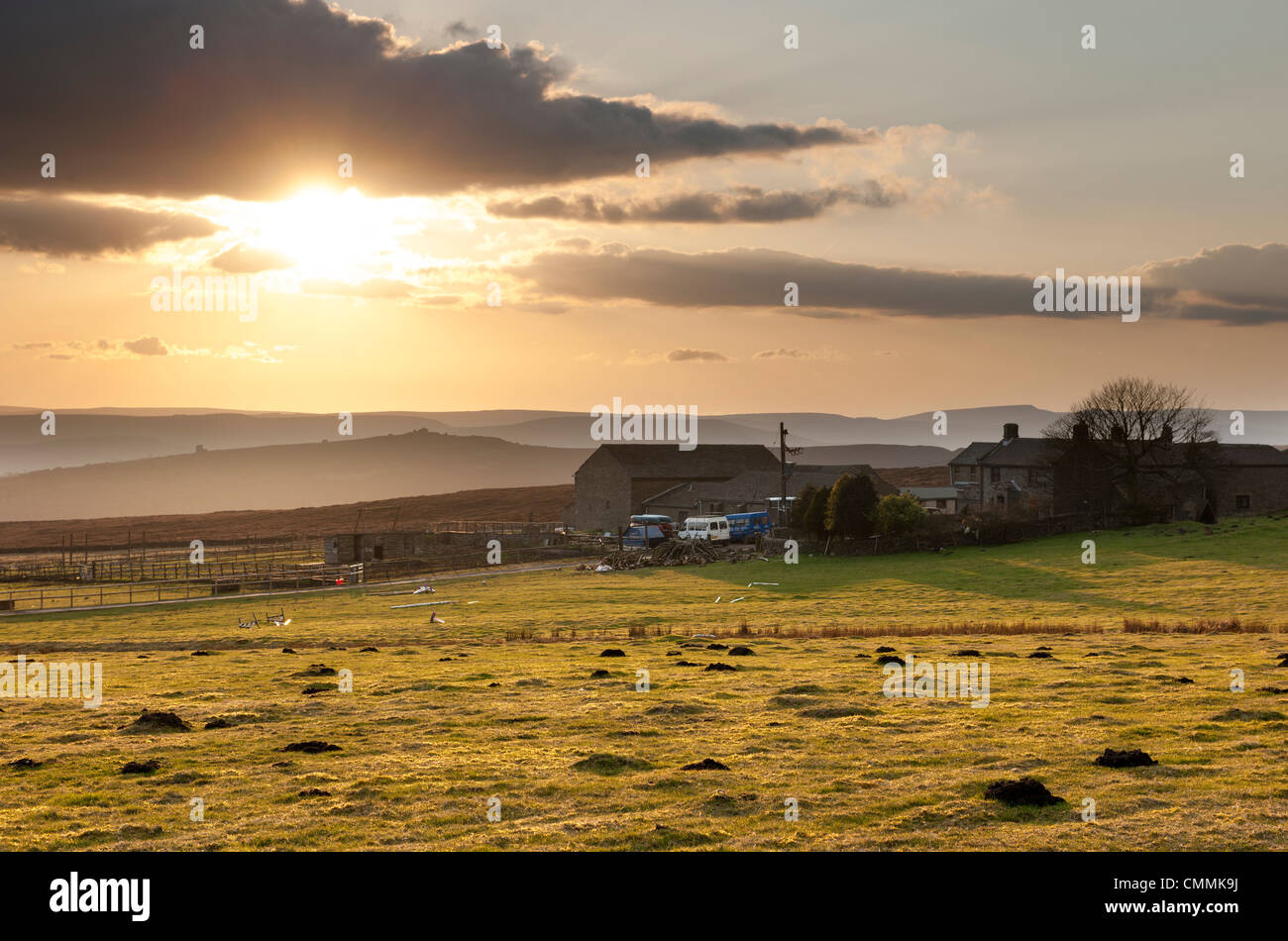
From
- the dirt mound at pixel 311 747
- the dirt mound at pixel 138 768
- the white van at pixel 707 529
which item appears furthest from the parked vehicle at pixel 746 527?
the dirt mound at pixel 138 768

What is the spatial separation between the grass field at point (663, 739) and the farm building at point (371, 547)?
43.6 metres

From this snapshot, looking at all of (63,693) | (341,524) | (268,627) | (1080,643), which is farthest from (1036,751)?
(341,524)

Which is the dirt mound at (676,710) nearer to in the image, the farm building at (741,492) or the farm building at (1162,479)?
the farm building at (1162,479)

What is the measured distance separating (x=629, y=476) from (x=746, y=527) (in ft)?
95.5

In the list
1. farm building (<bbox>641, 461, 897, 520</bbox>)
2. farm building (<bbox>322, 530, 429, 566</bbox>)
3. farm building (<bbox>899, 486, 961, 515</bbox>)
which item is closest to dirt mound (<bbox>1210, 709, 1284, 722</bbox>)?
farm building (<bbox>322, 530, 429, 566</bbox>)

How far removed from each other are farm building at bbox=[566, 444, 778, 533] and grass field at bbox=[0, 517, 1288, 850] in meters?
78.1

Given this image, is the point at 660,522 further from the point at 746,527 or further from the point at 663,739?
the point at 663,739

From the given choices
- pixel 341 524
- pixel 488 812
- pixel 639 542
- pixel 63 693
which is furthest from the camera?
pixel 341 524

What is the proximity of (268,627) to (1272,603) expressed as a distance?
49386 mm

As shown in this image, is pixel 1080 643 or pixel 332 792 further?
pixel 1080 643

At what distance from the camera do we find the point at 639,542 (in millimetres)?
94500

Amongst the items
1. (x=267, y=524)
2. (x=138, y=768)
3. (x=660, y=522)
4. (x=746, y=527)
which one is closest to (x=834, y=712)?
(x=138, y=768)

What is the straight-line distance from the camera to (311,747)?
2102cm
